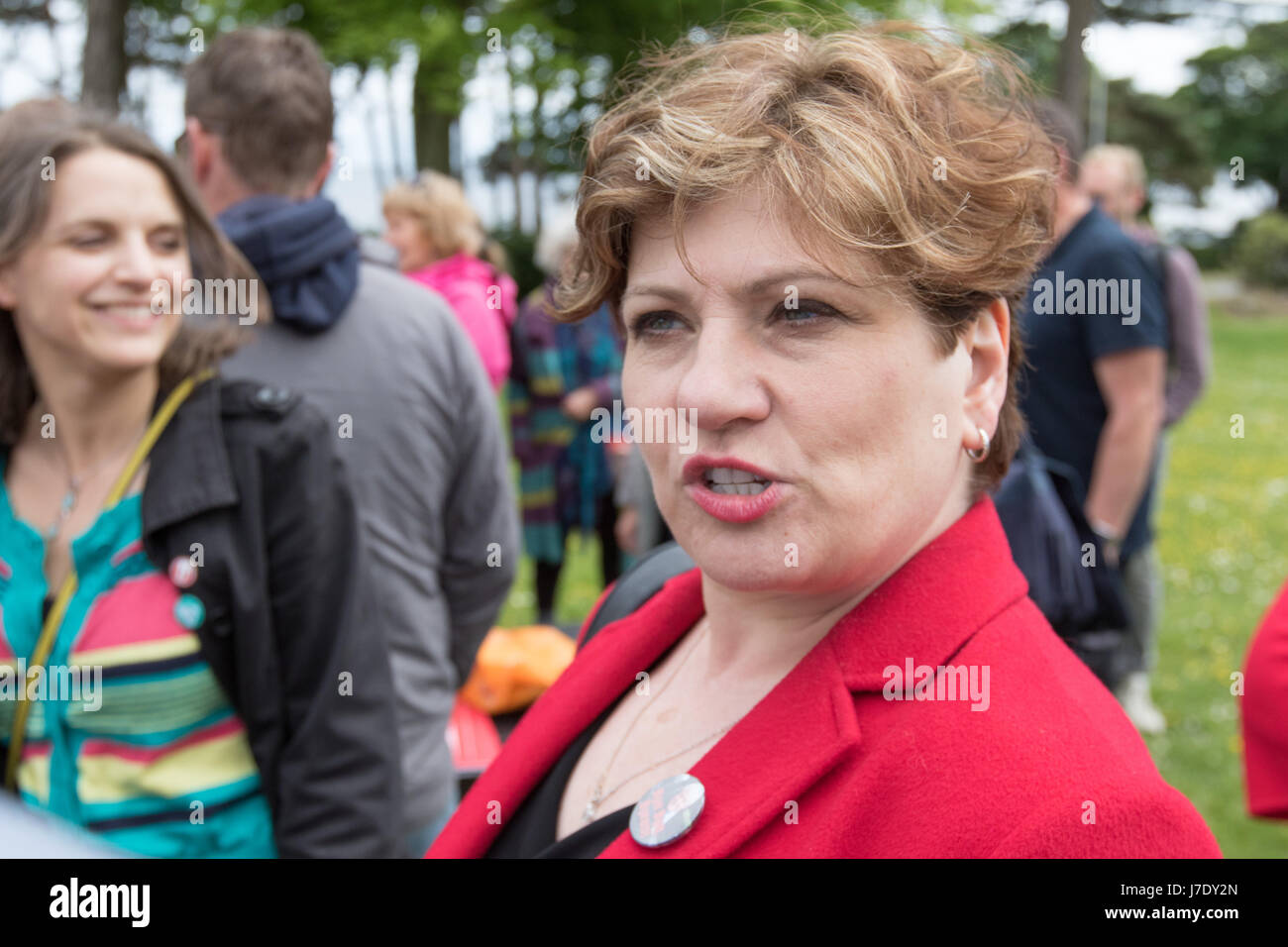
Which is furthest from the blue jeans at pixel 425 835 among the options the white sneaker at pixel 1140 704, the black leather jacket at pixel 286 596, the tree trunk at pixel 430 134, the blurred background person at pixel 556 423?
the tree trunk at pixel 430 134

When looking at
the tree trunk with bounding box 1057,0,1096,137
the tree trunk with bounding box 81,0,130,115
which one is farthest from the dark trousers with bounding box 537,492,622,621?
the tree trunk with bounding box 1057,0,1096,137

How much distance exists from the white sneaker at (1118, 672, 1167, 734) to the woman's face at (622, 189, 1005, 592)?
4.57m

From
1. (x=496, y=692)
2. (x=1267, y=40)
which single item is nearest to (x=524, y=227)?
(x=496, y=692)

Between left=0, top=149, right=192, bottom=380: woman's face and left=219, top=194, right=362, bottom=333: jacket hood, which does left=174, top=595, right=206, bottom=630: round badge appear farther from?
left=219, top=194, right=362, bottom=333: jacket hood

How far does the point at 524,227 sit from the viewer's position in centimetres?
2703

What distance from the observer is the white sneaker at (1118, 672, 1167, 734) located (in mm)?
5492

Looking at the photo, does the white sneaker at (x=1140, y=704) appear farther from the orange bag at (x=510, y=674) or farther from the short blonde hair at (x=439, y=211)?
the short blonde hair at (x=439, y=211)

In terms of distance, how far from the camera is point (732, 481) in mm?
1443

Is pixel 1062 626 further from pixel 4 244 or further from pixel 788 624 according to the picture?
pixel 4 244

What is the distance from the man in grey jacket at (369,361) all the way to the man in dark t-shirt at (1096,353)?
221 centimetres

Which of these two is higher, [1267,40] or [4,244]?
[1267,40]

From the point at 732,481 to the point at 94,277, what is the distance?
4.98ft

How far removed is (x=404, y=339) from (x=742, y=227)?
166 centimetres

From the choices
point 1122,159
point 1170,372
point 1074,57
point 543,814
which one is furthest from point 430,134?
point 543,814
